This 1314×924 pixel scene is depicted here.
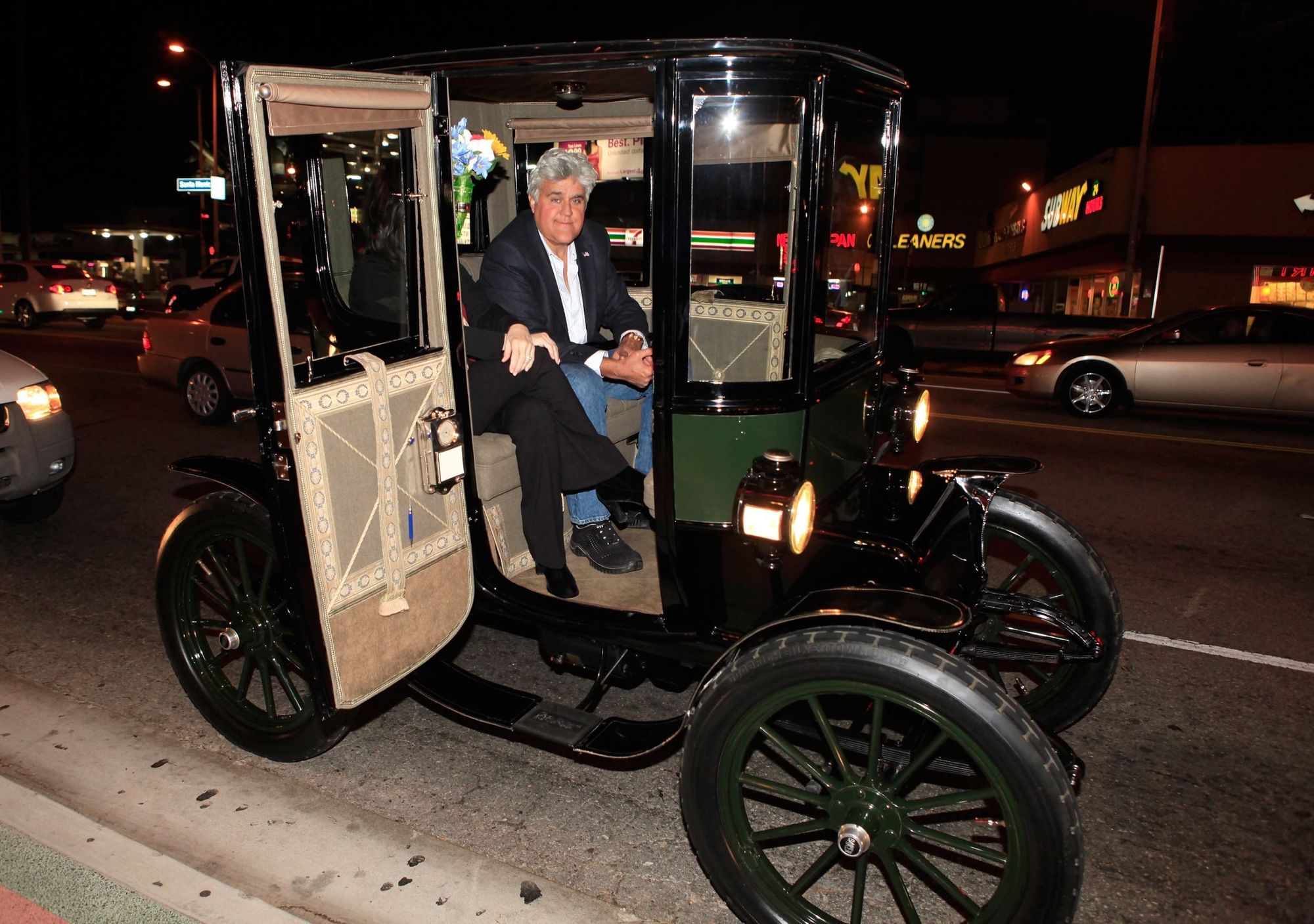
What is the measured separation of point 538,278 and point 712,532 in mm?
1423

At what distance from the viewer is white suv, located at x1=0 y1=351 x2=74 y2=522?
561 centimetres

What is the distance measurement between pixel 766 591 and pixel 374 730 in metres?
1.83

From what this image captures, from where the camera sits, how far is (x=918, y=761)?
2426 mm

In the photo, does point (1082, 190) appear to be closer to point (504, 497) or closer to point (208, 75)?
point (504, 497)

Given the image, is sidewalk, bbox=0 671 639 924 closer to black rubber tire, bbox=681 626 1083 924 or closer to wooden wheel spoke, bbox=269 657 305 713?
wooden wheel spoke, bbox=269 657 305 713

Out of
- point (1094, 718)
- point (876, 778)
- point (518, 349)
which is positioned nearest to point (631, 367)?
point (518, 349)

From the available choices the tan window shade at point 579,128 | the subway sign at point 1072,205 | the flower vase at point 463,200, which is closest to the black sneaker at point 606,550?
the flower vase at point 463,200

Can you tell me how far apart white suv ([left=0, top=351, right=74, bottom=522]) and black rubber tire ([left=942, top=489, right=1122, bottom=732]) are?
5.35m

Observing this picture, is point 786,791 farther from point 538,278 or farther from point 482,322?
point 538,278

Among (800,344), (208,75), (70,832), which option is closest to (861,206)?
(800,344)

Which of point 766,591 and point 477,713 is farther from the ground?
point 766,591

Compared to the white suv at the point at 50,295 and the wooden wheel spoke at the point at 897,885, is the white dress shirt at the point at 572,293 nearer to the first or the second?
the wooden wheel spoke at the point at 897,885

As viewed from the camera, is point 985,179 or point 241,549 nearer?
point 241,549

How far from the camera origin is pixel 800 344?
2891 mm
